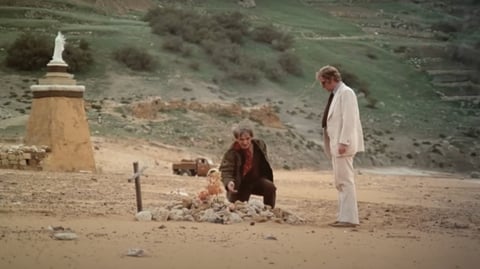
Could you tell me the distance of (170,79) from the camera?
36.5 m

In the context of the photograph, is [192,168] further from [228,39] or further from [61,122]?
[228,39]

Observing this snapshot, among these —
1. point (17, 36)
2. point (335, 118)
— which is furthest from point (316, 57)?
point (335, 118)

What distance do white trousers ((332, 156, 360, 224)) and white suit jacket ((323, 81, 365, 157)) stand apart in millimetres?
108

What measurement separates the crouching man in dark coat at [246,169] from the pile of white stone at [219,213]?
23cm

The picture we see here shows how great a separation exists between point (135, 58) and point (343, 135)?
28.7m

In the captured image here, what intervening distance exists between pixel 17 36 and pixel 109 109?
11301 mm

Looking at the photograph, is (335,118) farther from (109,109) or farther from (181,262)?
(109,109)

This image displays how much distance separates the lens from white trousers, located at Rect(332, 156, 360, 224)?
8.79 meters

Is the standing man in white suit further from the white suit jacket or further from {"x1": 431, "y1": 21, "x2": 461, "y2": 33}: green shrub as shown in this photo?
{"x1": 431, "y1": 21, "x2": 461, "y2": 33}: green shrub

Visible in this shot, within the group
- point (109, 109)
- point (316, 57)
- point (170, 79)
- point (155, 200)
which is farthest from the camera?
point (316, 57)

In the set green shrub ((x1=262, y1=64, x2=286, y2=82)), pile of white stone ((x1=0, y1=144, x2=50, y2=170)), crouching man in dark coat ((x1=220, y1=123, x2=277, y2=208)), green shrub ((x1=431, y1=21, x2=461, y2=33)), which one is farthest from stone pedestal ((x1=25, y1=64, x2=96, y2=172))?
green shrub ((x1=431, y1=21, x2=461, y2=33))

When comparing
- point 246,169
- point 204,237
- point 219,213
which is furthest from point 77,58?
point 204,237

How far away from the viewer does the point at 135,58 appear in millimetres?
36781

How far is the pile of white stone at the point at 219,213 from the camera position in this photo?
8.64 m
